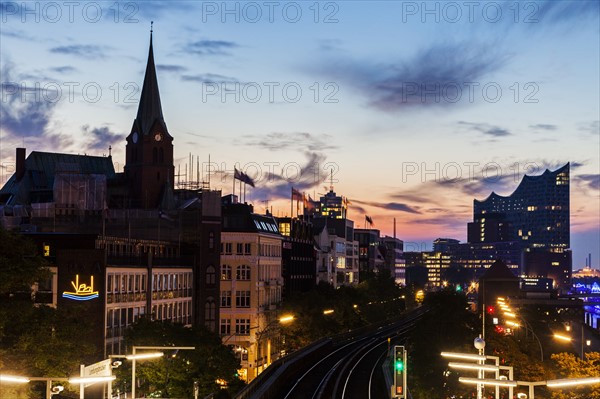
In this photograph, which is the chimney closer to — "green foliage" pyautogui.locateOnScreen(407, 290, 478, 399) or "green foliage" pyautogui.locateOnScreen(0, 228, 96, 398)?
"green foliage" pyautogui.locateOnScreen(407, 290, 478, 399)

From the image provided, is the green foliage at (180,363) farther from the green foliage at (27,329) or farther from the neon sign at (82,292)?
the green foliage at (27,329)

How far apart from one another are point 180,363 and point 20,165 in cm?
11434

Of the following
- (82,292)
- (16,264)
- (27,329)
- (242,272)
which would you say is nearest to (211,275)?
(242,272)

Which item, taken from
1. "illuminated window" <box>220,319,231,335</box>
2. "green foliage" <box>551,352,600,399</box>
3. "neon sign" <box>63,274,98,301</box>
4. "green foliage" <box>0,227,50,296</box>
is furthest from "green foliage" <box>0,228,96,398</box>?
"illuminated window" <box>220,319,231,335</box>

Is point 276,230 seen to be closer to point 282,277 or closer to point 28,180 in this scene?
point 282,277

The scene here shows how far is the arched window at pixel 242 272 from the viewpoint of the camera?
144 metres

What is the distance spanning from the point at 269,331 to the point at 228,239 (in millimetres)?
15280

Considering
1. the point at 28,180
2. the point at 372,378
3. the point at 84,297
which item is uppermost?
the point at 28,180

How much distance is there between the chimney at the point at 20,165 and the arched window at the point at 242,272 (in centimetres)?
5795

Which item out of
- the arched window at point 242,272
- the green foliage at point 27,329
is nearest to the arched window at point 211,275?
the arched window at point 242,272

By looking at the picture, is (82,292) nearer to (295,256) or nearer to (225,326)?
(225,326)

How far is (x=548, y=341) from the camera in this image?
137 meters

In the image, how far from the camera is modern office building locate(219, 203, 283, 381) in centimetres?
13875

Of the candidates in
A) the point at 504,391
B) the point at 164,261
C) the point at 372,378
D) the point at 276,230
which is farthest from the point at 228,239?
the point at 504,391
